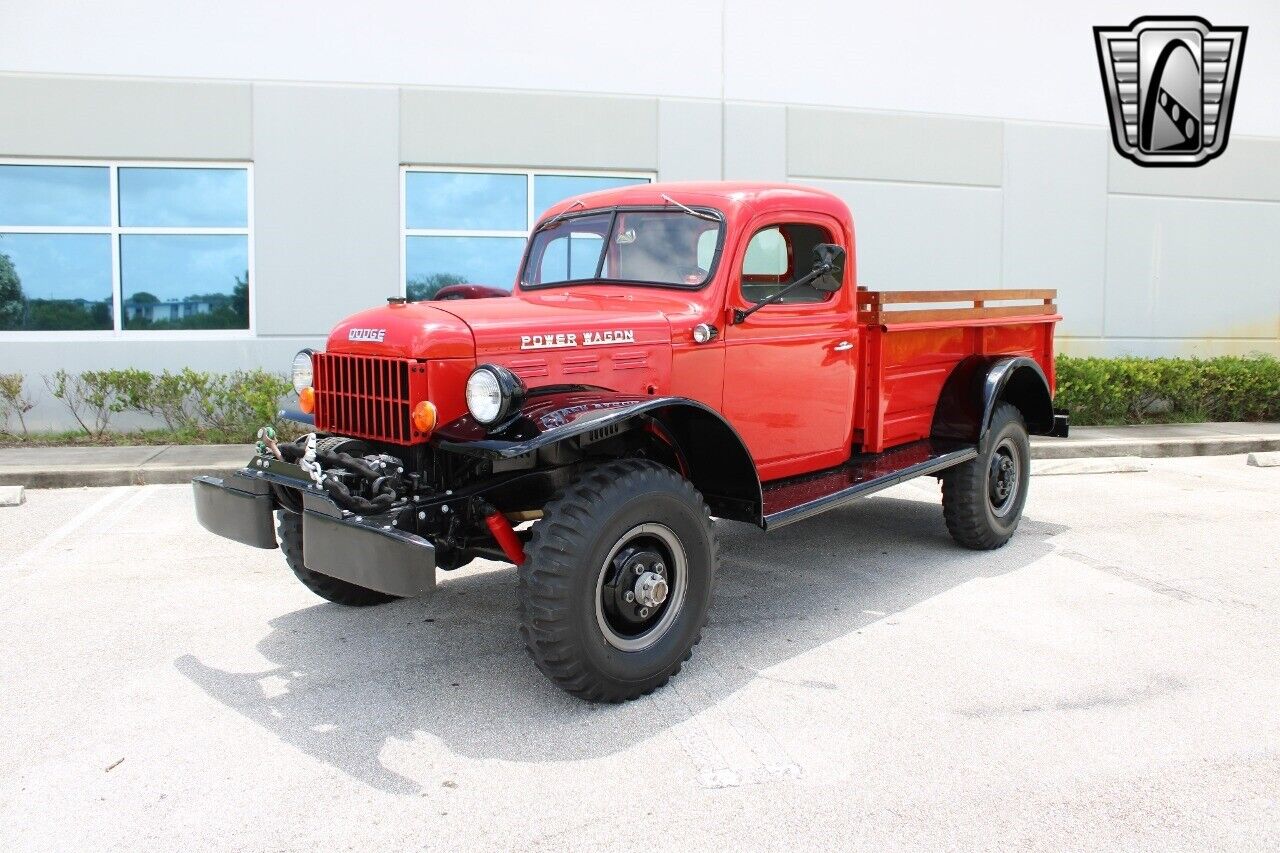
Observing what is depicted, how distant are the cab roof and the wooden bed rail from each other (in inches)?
19.9

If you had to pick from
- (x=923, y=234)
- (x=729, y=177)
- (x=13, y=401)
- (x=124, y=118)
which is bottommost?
(x=13, y=401)

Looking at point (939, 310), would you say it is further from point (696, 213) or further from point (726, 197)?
point (696, 213)

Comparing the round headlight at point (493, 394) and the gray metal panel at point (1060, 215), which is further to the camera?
the gray metal panel at point (1060, 215)

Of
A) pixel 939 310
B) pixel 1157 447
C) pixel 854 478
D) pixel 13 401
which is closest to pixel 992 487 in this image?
pixel 939 310

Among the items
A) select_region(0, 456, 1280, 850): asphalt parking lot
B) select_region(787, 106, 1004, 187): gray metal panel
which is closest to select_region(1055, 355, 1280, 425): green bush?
select_region(787, 106, 1004, 187): gray metal panel

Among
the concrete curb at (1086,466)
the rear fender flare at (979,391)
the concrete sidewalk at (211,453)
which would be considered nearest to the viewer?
the rear fender flare at (979,391)

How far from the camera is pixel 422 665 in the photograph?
4355mm

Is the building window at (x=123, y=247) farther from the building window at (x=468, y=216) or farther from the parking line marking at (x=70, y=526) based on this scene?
the parking line marking at (x=70, y=526)

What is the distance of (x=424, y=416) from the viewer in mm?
3939

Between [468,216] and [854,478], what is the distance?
21.6 ft

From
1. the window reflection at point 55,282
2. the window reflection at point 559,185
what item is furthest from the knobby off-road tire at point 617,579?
the window reflection at point 55,282

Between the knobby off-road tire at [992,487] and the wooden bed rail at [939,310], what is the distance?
0.61 meters

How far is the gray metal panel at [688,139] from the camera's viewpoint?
11.0 m

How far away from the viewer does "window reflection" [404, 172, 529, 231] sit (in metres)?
10.7
